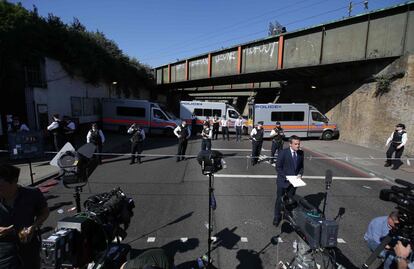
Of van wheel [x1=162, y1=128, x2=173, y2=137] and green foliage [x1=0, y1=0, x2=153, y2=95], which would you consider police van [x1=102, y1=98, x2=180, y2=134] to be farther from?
green foliage [x1=0, y1=0, x2=153, y2=95]

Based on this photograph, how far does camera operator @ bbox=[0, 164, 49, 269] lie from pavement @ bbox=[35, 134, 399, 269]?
172 centimetres

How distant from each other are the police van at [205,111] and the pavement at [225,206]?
11726 millimetres

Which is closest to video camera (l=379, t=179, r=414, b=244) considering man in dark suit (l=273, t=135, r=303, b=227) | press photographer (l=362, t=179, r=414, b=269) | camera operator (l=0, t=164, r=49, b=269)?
press photographer (l=362, t=179, r=414, b=269)

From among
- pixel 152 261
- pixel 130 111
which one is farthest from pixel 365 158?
pixel 130 111

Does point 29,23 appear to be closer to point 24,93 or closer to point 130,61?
point 24,93

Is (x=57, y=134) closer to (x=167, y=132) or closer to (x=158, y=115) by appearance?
(x=158, y=115)

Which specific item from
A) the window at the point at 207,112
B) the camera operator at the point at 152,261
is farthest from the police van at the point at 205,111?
the camera operator at the point at 152,261

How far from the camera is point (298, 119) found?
1862 centimetres

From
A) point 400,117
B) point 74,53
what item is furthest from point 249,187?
point 74,53

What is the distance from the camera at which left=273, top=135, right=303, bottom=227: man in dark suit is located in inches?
204

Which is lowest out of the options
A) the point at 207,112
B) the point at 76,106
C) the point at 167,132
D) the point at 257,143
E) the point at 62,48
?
the point at 167,132

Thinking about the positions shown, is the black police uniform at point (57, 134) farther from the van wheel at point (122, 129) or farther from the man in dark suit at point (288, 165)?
the van wheel at point (122, 129)

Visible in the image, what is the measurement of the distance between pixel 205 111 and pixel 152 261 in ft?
69.9

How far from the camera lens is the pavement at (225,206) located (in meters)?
4.37
